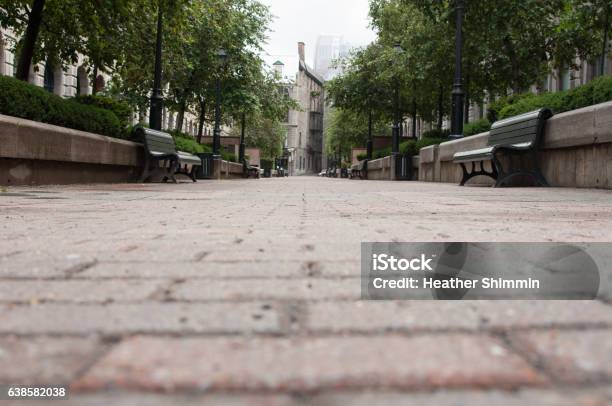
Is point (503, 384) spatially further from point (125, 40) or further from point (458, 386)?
point (125, 40)

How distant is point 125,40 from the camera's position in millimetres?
15453

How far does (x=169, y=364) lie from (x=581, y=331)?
0.93 m

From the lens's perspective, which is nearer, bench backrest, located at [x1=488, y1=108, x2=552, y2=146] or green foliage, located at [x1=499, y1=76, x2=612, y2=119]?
green foliage, located at [x1=499, y1=76, x2=612, y2=119]

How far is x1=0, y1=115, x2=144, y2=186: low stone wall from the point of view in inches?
333

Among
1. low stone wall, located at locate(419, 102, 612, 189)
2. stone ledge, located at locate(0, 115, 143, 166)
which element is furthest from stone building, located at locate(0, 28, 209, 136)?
low stone wall, located at locate(419, 102, 612, 189)

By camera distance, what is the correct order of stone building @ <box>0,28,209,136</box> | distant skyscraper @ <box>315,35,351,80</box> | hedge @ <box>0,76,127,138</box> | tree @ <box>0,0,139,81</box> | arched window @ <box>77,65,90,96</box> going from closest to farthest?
hedge @ <box>0,76,127,138</box>, tree @ <box>0,0,139,81</box>, stone building @ <box>0,28,209,136</box>, arched window @ <box>77,65,90,96</box>, distant skyscraper @ <box>315,35,351,80</box>

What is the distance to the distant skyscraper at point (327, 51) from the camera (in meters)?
102

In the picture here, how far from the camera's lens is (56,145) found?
31.6ft

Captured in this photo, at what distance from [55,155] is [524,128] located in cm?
851

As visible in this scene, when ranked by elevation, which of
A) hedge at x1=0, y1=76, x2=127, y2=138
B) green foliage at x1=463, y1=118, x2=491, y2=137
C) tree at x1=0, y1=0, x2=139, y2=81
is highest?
tree at x1=0, y1=0, x2=139, y2=81

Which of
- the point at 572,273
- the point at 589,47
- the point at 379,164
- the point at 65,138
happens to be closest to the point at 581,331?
the point at 572,273

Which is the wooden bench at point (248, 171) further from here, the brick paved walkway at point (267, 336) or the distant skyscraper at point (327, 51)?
the distant skyscraper at point (327, 51)

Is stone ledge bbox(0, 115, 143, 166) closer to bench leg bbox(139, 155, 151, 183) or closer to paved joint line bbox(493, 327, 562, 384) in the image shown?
bench leg bbox(139, 155, 151, 183)

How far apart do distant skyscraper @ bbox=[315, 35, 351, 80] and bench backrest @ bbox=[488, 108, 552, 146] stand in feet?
295
